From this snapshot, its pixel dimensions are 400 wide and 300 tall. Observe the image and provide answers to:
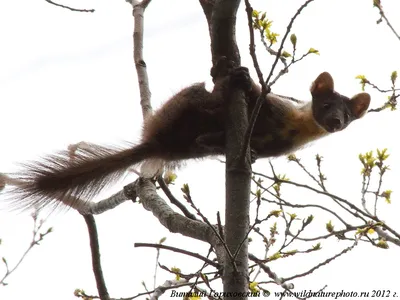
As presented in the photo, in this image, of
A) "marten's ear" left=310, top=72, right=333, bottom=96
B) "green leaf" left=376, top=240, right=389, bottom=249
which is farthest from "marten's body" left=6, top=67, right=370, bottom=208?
"green leaf" left=376, top=240, right=389, bottom=249

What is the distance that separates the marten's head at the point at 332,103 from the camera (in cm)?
484

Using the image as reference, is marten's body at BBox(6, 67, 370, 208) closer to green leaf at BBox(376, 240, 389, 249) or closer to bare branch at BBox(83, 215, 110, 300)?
bare branch at BBox(83, 215, 110, 300)

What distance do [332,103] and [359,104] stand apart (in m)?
0.32

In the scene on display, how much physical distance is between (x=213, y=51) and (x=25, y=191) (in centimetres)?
155

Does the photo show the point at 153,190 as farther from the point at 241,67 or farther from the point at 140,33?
the point at 140,33

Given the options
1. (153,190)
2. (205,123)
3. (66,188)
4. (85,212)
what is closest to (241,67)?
(205,123)

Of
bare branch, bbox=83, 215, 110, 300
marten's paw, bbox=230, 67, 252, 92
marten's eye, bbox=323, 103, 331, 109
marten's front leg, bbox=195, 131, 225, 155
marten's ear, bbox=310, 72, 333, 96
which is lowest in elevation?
bare branch, bbox=83, 215, 110, 300

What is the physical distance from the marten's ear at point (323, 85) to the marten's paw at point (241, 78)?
1.51 metres

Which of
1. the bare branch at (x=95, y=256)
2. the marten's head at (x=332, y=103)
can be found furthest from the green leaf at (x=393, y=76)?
the bare branch at (x=95, y=256)

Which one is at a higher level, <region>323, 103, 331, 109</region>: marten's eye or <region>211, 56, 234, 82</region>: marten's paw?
<region>323, 103, 331, 109</region>: marten's eye

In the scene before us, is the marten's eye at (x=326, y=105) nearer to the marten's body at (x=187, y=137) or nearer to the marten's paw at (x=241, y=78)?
the marten's body at (x=187, y=137)

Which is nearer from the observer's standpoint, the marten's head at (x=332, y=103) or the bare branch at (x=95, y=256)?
the bare branch at (x=95, y=256)

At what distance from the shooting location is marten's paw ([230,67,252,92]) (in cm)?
350

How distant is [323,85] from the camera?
509 centimetres
